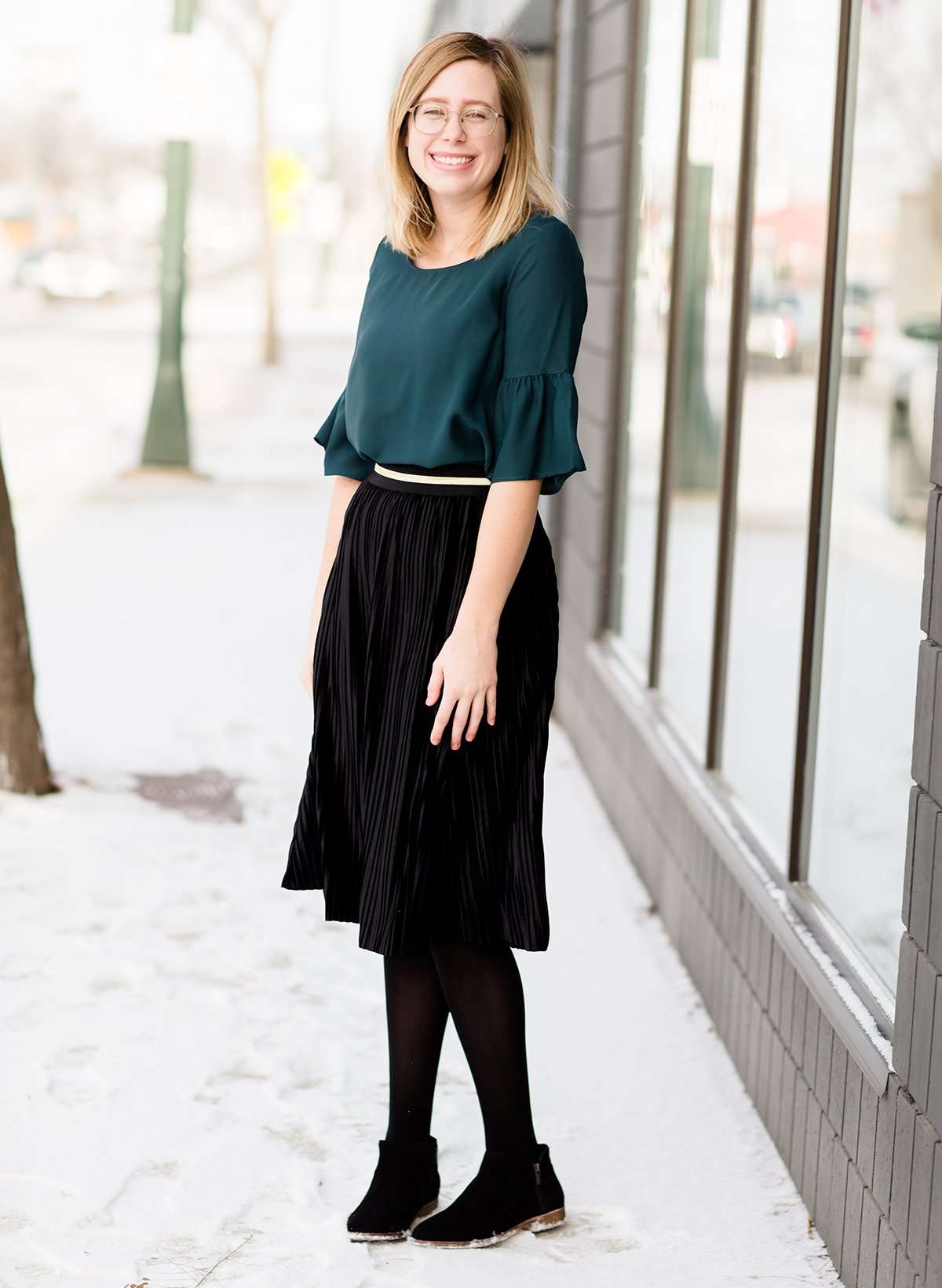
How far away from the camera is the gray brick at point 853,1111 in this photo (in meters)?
2.68

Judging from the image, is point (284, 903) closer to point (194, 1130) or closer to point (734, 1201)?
point (194, 1130)

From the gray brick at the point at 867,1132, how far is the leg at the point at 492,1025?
516 mm

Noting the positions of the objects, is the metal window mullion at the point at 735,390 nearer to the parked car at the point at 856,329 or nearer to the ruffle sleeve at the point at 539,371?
the parked car at the point at 856,329

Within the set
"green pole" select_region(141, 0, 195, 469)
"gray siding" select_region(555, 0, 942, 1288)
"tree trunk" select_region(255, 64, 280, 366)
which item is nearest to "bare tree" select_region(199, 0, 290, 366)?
"tree trunk" select_region(255, 64, 280, 366)

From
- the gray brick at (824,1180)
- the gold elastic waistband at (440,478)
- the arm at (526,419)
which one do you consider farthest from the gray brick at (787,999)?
the gold elastic waistband at (440,478)

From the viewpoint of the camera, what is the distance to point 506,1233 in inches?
111

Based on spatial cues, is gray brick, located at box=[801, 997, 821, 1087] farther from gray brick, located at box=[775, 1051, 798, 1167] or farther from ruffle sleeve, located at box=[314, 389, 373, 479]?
ruffle sleeve, located at box=[314, 389, 373, 479]

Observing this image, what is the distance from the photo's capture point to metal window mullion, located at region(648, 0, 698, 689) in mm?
4762

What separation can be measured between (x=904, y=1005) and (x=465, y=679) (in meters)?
0.77

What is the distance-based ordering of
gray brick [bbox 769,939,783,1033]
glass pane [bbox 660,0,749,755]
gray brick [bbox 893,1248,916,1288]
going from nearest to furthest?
gray brick [bbox 893,1248,916,1288]
gray brick [bbox 769,939,783,1033]
glass pane [bbox 660,0,749,755]

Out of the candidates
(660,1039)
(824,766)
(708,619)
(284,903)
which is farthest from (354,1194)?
(708,619)

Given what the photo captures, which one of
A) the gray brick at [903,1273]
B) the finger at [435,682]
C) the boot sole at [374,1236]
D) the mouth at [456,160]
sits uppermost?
the mouth at [456,160]

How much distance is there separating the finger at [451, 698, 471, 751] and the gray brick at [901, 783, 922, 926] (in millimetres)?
636

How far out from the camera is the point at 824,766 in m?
3.43
